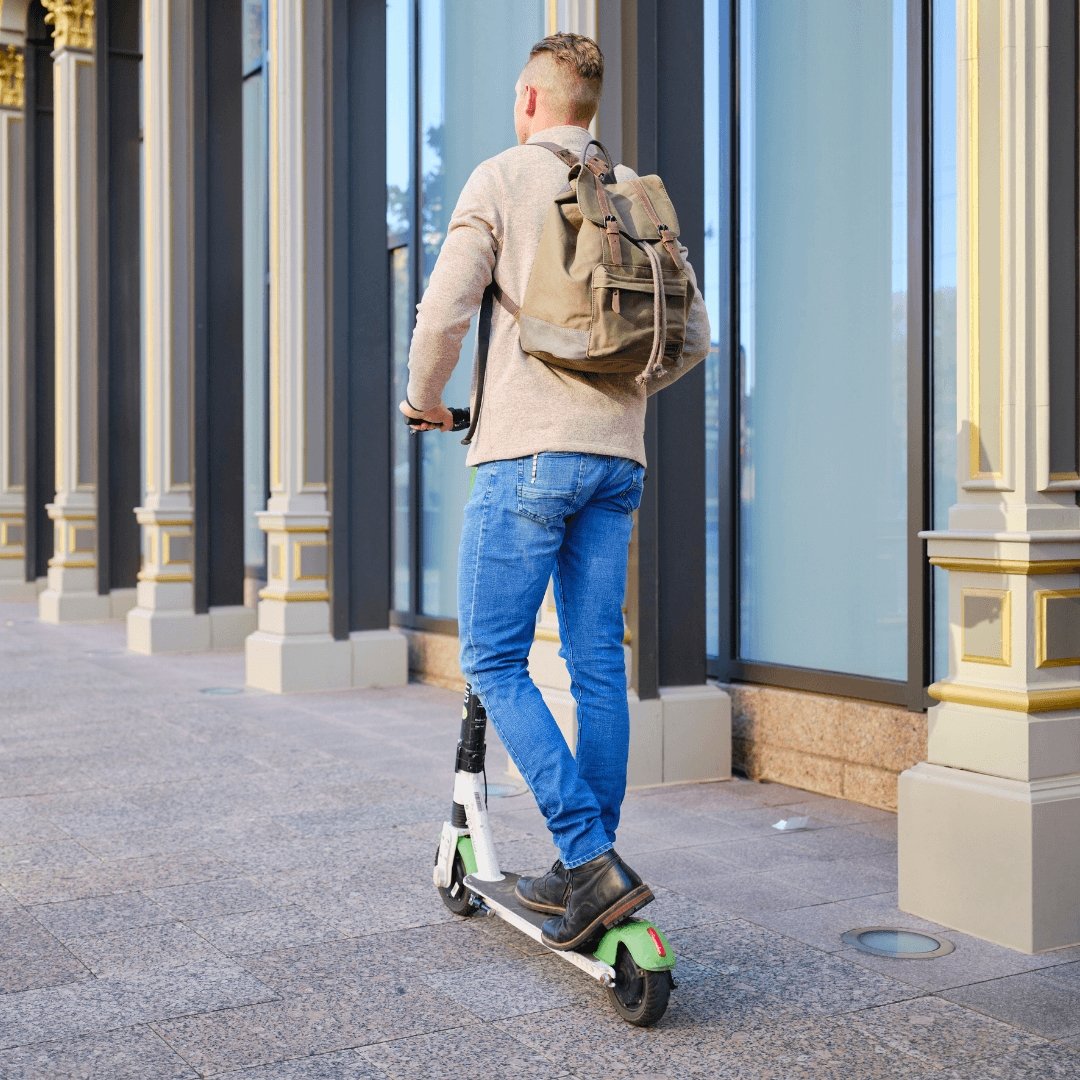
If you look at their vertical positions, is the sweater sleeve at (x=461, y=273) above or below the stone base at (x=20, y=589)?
above

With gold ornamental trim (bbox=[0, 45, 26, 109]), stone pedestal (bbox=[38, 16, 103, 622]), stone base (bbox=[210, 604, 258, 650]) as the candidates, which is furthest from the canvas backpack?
gold ornamental trim (bbox=[0, 45, 26, 109])

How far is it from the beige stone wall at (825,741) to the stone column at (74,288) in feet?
30.8

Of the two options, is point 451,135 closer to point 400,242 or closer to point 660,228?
point 400,242

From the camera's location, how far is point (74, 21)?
14.2 m

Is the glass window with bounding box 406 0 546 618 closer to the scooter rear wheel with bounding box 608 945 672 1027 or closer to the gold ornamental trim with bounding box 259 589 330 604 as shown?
the gold ornamental trim with bounding box 259 589 330 604

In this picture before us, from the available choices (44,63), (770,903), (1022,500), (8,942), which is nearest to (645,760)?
(770,903)

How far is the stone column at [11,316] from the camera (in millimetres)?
17745

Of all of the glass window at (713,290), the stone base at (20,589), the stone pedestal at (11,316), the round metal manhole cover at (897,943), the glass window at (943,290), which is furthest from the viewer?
the stone pedestal at (11,316)

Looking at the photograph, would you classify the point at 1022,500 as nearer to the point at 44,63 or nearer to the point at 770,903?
the point at 770,903

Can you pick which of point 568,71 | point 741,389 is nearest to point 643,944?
point 568,71

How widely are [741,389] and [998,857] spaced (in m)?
3.02

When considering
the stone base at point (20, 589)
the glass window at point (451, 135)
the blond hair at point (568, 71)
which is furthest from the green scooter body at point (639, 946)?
the stone base at point (20, 589)

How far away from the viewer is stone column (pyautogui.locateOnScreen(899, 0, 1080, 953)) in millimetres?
3627

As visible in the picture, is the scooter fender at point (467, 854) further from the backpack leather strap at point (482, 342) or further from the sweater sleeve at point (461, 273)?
the sweater sleeve at point (461, 273)
